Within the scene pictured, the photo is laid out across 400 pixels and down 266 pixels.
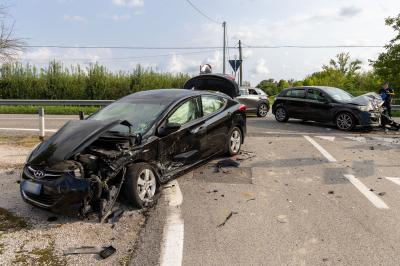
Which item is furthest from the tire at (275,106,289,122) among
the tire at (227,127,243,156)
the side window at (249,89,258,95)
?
the tire at (227,127,243,156)

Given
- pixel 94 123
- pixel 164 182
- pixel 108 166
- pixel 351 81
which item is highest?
pixel 351 81

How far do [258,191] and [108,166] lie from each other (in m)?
2.42

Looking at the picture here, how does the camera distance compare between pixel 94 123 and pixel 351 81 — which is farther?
pixel 351 81

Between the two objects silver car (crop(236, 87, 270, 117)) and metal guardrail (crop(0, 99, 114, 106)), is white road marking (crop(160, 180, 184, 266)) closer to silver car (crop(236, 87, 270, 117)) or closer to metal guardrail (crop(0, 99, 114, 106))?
silver car (crop(236, 87, 270, 117))

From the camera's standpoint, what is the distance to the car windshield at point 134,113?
534 cm

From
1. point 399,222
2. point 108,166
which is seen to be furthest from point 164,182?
point 399,222

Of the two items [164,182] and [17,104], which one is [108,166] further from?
[17,104]

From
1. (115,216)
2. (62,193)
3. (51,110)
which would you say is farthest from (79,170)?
(51,110)

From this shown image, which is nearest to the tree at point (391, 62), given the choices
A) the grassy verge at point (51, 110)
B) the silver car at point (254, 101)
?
the silver car at point (254, 101)

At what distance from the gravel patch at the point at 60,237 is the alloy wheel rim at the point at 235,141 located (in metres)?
3.45

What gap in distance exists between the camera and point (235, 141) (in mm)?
7988

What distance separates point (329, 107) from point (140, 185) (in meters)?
9.82

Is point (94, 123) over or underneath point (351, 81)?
underneath

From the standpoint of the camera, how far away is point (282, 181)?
6340 mm
